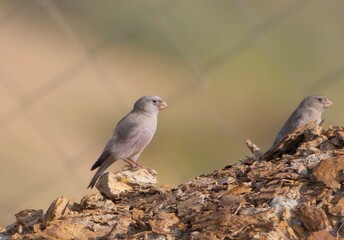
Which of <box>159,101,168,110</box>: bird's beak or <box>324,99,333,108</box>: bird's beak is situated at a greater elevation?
<box>159,101,168,110</box>: bird's beak

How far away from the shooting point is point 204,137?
20.1ft

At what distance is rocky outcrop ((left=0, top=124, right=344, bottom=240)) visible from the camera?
3763mm

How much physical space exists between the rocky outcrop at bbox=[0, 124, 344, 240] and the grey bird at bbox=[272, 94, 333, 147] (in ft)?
4.83

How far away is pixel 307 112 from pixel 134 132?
997 mm

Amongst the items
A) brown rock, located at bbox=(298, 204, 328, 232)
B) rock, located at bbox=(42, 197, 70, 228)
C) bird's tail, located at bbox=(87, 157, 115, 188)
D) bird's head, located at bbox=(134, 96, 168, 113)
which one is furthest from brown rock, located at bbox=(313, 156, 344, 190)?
bird's head, located at bbox=(134, 96, 168, 113)

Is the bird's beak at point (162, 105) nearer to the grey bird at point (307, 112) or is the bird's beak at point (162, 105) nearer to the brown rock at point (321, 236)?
the grey bird at point (307, 112)

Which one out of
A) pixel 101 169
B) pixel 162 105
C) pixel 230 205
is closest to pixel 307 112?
pixel 162 105

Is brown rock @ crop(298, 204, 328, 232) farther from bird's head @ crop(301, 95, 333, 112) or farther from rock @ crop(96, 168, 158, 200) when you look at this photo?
bird's head @ crop(301, 95, 333, 112)

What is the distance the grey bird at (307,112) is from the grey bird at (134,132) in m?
0.76

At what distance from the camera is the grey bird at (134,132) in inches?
245

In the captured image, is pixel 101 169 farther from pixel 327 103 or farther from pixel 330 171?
pixel 330 171

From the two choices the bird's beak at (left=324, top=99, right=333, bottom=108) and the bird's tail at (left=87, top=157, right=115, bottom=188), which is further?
the bird's beak at (left=324, top=99, right=333, bottom=108)

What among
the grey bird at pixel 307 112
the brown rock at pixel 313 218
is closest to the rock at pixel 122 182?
the brown rock at pixel 313 218

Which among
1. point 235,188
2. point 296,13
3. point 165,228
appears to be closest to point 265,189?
point 235,188
